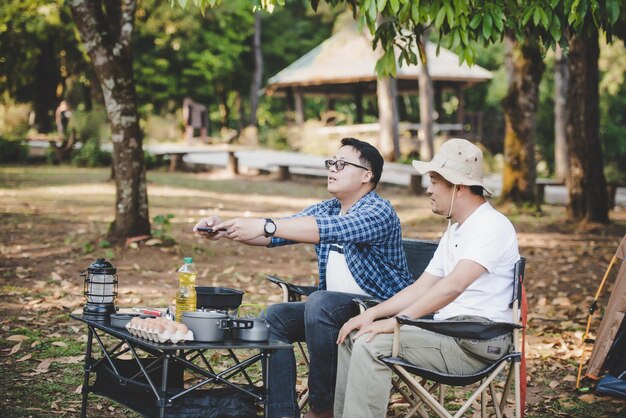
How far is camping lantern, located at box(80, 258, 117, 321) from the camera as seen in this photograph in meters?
4.08

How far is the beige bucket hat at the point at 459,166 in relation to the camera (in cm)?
387

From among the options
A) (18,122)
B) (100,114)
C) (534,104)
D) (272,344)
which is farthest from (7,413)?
(18,122)

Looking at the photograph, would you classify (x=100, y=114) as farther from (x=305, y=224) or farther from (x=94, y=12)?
(x=305, y=224)

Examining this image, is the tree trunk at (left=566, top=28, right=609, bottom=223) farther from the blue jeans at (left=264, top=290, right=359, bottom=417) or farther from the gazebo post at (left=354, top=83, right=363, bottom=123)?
the gazebo post at (left=354, top=83, right=363, bottom=123)

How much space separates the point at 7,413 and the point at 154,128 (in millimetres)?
30864

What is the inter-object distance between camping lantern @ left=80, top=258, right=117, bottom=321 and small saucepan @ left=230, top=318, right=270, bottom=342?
2.66 ft

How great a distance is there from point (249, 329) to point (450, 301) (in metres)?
0.91

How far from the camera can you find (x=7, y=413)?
4.59m

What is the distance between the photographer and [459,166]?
3898 mm

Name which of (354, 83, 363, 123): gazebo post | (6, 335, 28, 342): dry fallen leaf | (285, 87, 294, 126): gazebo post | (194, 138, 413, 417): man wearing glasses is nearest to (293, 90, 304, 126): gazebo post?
(285, 87, 294, 126): gazebo post

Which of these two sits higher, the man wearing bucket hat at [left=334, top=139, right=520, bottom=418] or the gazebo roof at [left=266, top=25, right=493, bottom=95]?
the gazebo roof at [left=266, top=25, right=493, bottom=95]

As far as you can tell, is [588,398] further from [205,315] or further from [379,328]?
[205,315]

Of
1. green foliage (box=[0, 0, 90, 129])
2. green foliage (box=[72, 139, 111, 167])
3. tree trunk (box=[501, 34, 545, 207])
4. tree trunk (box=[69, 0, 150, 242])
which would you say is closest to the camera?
tree trunk (box=[69, 0, 150, 242])

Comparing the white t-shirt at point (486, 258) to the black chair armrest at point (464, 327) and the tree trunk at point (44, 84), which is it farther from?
the tree trunk at point (44, 84)
